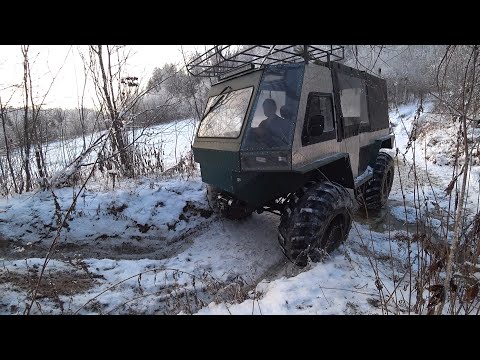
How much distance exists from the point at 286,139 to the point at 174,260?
220cm

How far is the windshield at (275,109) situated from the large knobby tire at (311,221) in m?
0.69

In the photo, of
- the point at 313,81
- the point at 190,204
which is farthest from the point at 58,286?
the point at 313,81

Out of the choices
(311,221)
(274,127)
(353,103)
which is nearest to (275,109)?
(274,127)

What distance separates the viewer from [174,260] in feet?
12.8

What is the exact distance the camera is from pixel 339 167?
4.18m

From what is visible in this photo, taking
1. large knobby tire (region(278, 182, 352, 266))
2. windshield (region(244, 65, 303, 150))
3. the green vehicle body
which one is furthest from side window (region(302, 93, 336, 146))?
large knobby tire (region(278, 182, 352, 266))

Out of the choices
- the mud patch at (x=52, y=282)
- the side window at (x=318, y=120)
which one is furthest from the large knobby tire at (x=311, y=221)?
the mud patch at (x=52, y=282)

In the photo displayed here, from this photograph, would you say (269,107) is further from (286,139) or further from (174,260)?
(174,260)

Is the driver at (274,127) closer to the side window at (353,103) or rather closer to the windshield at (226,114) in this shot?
the windshield at (226,114)

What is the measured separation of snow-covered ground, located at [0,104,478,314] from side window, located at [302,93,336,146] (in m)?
0.98

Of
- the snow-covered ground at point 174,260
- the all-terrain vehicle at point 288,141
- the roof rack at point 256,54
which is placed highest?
the roof rack at point 256,54

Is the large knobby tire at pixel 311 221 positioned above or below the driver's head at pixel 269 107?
below

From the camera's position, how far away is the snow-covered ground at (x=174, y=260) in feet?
8.34
